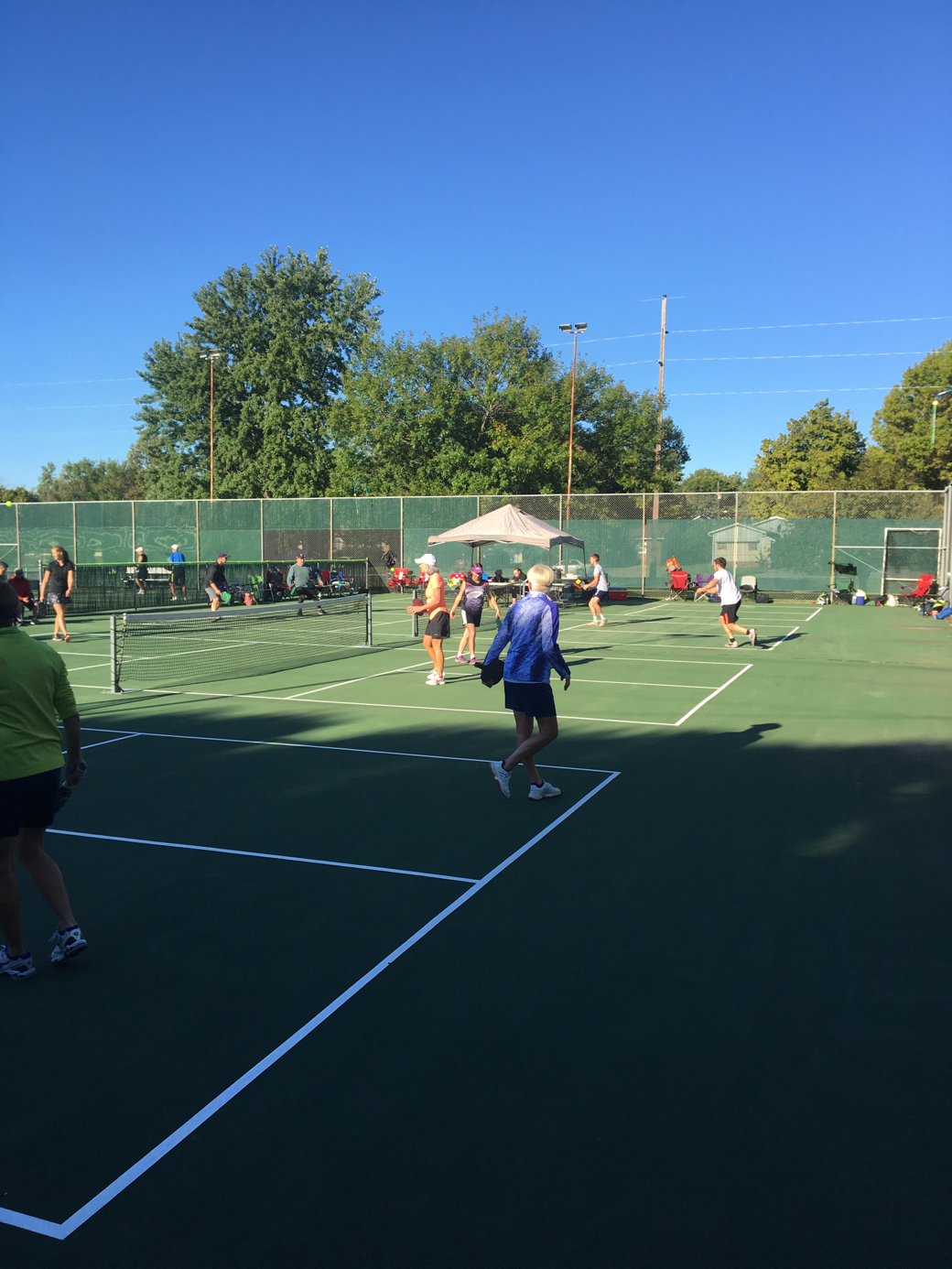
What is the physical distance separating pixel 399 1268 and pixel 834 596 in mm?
31826

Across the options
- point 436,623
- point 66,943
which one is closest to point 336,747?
point 436,623

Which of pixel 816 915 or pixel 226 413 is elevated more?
pixel 226 413

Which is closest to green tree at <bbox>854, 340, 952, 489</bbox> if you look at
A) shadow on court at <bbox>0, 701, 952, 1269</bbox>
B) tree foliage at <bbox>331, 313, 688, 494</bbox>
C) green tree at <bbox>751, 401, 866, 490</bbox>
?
green tree at <bbox>751, 401, 866, 490</bbox>

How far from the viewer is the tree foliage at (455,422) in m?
47.8

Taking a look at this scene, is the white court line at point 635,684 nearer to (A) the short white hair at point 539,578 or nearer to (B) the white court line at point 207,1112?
(A) the short white hair at point 539,578

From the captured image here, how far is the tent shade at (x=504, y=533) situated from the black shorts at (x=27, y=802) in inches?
768

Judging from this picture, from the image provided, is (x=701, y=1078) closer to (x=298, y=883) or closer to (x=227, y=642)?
(x=298, y=883)

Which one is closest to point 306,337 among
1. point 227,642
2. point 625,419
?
point 625,419

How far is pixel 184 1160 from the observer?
124 inches

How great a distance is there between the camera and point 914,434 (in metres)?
50.6

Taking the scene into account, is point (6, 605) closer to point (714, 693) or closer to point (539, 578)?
point (539, 578)

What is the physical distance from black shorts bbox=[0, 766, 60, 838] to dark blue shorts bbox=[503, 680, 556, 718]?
12.5 ft

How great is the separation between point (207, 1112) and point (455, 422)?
1830 inches

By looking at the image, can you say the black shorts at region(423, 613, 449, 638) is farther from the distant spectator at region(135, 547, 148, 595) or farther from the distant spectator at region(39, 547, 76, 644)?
the distant spectator at region(135, 547, 148, 595)
